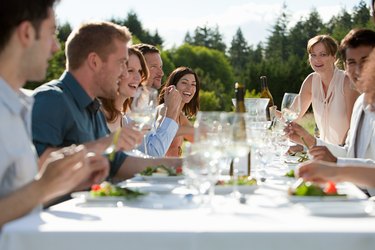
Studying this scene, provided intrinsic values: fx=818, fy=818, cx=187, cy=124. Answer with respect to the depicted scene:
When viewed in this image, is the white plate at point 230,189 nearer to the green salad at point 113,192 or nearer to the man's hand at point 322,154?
the green salad at point 113,192

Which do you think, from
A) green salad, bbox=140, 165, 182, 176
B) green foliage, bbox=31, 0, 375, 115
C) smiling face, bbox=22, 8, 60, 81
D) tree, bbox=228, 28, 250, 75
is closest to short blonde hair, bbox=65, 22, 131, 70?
green salad, bbox=140, 165, 182, 176

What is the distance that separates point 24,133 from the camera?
235cm

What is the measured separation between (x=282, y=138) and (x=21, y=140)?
2621 mm

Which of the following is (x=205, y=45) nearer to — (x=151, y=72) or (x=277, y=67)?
(x=277, y=67)

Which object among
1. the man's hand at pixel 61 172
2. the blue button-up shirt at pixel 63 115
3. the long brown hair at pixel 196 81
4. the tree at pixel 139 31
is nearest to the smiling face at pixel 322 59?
the long brown hair at pixel 196 81

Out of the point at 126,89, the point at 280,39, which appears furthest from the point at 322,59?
the point at 280,39

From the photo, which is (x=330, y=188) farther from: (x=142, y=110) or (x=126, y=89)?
(x=126, y=89)

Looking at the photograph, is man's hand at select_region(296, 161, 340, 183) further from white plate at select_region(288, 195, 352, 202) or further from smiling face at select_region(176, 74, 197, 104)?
smiling face at select_region(176, 74, 197, 104)

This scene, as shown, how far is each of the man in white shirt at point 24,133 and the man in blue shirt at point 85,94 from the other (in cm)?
82

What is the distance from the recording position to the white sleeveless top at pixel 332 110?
22.6 feet

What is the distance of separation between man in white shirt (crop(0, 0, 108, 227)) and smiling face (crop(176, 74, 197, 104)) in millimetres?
4767

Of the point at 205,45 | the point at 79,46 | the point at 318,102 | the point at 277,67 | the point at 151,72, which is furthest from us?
the point at 205,45

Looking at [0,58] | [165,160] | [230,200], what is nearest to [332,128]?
[165,160]
